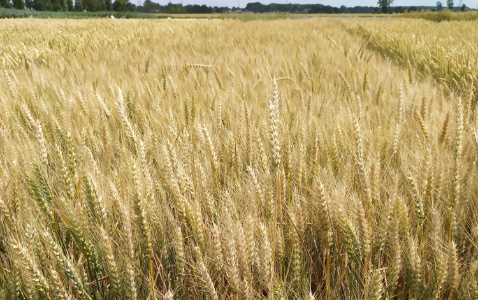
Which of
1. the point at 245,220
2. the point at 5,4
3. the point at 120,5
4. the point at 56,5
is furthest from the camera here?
the point at 120,5

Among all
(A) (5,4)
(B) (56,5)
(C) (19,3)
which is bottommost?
(A) (5,4)

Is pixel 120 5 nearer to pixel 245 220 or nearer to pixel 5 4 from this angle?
pixel 5 4

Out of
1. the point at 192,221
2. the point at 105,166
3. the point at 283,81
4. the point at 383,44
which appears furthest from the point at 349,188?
the point at 383,44

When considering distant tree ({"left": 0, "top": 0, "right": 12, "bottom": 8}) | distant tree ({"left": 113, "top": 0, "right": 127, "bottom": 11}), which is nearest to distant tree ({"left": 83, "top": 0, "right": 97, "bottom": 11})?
distant tree ({"left": 113, "top": 0, "right": 127, "bottom": 11})

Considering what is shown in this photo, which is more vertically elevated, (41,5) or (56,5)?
(56,5)

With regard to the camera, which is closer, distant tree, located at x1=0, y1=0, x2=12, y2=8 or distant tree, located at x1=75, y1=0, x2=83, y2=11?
distant tree, located at x1=0, y1=0, x2=12, y2=8

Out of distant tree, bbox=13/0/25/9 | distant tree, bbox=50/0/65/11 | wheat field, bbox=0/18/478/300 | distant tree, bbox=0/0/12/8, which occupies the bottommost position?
wheat field, bbox=0/18/478/300

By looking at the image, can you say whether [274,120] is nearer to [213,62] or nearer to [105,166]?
[105,166]

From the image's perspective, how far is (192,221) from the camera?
77 centimetres

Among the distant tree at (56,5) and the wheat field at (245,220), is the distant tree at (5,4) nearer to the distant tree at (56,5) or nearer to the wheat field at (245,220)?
the distant tree at (56,5)

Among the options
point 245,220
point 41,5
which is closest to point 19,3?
point 41,5

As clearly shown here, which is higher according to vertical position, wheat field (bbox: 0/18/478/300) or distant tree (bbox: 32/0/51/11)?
distant tree (bbox: 32/0/51/11)

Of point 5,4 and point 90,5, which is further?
point 90,5

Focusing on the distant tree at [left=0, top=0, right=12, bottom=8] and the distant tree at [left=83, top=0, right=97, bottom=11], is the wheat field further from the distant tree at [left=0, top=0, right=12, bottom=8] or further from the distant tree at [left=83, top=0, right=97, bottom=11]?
the distant tree at [left=83, top=0, right=97, bottom=11]
